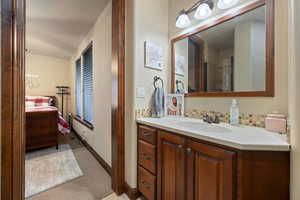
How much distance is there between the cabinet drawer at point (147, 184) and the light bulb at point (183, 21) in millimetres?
1674

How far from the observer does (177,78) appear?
193 cm

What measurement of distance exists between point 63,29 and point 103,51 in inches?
58.1

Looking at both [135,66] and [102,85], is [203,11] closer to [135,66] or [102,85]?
[135,66]

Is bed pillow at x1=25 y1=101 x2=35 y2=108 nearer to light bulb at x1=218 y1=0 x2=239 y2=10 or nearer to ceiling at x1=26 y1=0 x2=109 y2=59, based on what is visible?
ceiling at x1=26 y1=0 x2=109 y2=59

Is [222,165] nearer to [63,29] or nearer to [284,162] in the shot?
[284,162]

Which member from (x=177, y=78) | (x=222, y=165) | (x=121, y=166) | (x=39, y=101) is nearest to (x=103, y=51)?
(x=177, y=78)

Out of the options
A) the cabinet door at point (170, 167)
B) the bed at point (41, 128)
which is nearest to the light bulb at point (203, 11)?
the cabinet door at point (170, 167)

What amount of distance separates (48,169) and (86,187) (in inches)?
36.4

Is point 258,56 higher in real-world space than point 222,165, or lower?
higher

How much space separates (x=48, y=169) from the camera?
235cm

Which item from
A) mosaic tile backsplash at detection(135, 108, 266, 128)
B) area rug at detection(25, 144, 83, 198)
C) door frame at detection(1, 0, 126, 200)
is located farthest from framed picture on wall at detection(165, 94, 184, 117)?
area rug at detection(25, 144, 83, 198)

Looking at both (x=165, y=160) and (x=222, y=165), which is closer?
(x=222, y=165)

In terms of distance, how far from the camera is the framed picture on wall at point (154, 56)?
1732 mm

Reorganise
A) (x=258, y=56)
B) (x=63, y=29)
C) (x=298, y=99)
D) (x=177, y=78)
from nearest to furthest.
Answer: (x=298, y=99), (x=258, y=56), (x=177, y=78), (x=63, y=29)
